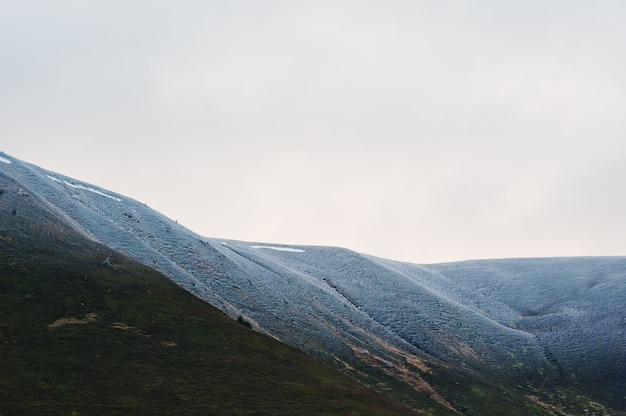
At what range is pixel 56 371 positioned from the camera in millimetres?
41438

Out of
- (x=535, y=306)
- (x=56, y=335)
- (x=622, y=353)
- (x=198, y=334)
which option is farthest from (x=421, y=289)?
(x=56, y=335)

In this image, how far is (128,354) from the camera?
46719 mm

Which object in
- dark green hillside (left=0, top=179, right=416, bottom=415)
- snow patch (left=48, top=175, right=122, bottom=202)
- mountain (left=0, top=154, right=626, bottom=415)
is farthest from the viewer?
snow patch (left=48, top=175, right=122, bottom=202)

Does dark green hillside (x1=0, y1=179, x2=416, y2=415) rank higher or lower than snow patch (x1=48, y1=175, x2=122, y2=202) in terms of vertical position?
lower

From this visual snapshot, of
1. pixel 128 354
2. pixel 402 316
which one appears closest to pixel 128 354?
pixel 128 354

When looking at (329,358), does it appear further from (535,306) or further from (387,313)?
(535,306)

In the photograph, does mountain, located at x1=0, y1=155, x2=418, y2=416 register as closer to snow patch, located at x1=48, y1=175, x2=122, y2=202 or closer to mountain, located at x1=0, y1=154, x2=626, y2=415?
mountain, located at x1=0, y1=154, x2=626, y2=415

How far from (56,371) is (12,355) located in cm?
323

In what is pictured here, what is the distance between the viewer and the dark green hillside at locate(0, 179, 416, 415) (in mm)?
39625

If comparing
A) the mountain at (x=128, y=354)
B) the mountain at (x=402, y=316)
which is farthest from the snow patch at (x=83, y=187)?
the mountain at (x=128, y=354)

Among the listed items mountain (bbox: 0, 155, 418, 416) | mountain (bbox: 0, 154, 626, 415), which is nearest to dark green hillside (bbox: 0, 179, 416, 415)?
mountain (bbox: 0, 155, 418, 416)

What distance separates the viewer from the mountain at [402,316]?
8262 centimetres

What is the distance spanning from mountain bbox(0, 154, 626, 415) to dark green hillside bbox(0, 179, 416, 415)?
18.7 meters

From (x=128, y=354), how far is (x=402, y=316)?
73316 millimetres
